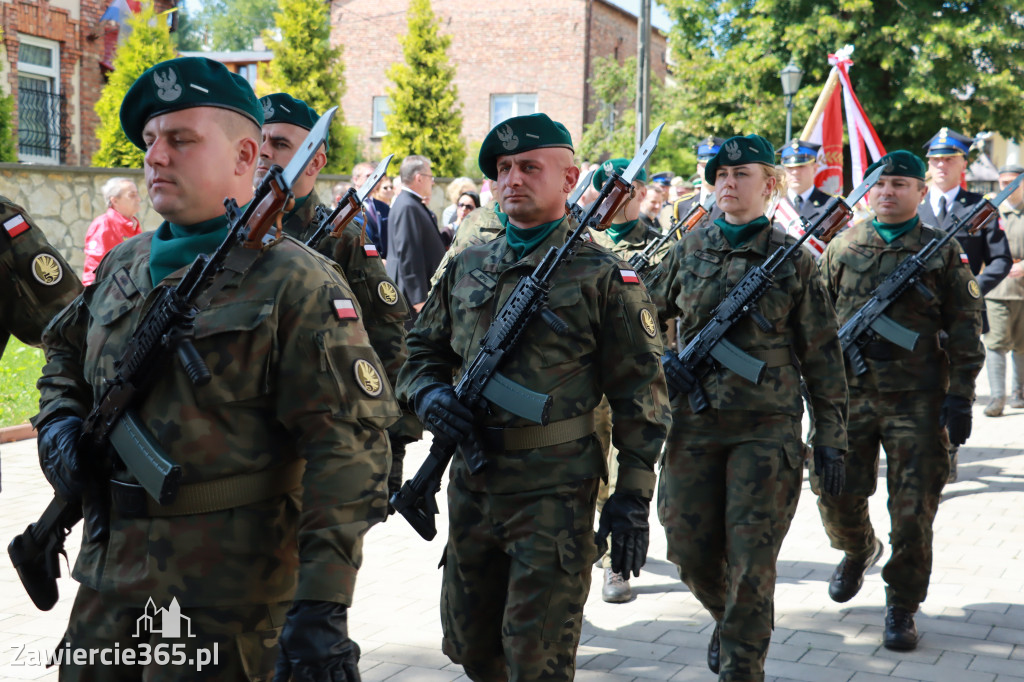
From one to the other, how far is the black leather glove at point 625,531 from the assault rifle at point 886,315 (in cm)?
248

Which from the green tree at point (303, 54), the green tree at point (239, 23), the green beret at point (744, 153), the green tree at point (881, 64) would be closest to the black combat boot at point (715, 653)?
the green beret at point (744, 153)

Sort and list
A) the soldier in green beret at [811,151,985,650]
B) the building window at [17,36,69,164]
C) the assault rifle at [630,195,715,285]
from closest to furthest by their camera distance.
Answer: the soldier in green beret at [811,151,985,650] → the assault rifle at [630,195,715,285] → the building window at [17,36,69,164]

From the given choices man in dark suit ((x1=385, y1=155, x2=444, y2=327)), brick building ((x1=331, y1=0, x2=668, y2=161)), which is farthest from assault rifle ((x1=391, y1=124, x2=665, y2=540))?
brick building ((x1=331, y1=0, x2=668, y2=161))

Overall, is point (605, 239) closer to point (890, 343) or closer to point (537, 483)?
point (890, 343)

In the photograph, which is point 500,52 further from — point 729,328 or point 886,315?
point 729,328

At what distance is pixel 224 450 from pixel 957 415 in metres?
4.01

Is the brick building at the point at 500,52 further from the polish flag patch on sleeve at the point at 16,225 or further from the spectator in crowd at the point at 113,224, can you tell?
the polish flag patch on sleeve at the point at 16,225

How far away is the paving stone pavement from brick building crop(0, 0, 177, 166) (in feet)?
41.2

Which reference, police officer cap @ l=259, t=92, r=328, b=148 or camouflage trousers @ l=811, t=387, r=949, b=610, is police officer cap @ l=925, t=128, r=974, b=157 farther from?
police officer cap @ l=259, t=92, r=328, b=148

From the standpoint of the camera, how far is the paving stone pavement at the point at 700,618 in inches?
185

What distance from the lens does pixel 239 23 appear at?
74812 millimetres

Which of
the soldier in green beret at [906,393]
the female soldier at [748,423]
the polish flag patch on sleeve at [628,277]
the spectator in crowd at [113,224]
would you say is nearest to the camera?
the polish flag patch on sleeve at [628,277]

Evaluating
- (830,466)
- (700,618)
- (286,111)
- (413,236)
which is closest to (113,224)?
(413,236)

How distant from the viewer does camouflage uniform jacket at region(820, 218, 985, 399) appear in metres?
5.38
